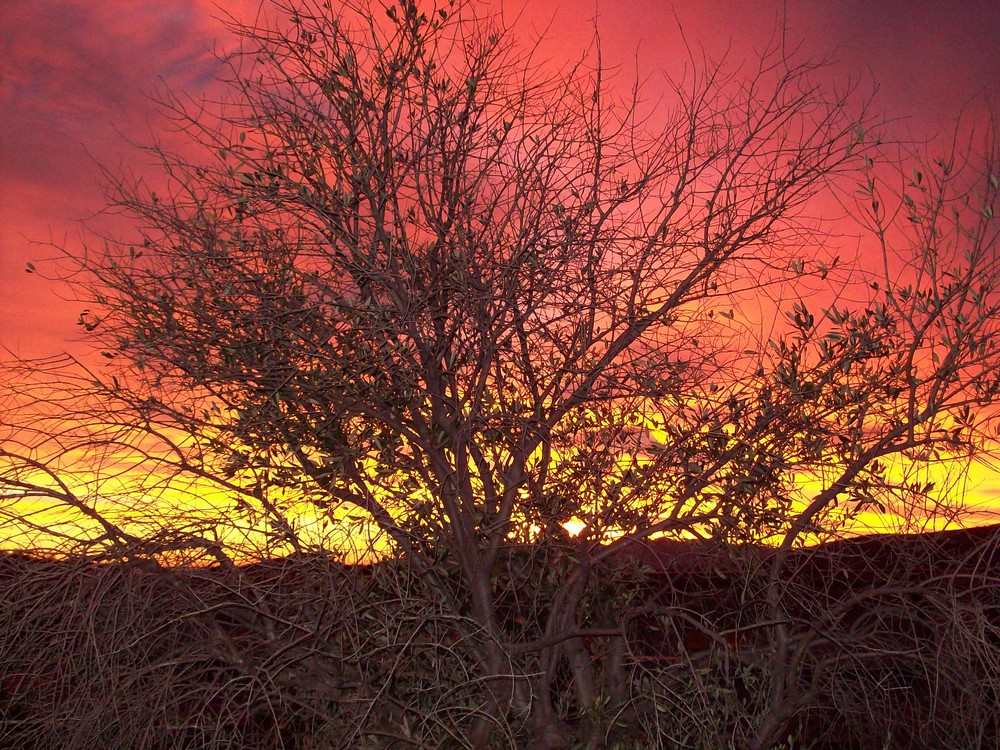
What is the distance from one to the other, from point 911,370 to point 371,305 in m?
4.16

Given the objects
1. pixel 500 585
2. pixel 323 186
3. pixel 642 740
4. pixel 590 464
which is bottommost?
pixel 642 740

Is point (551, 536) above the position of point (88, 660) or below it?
above

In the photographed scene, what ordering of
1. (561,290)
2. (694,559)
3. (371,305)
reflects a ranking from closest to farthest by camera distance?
(371,305) < (561,290) < (694,559)

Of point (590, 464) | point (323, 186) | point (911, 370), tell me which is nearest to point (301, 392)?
point (323, 186)

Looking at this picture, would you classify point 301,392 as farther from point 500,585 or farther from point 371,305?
point 500,585

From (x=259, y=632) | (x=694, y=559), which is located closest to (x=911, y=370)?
(x=694, y=559)

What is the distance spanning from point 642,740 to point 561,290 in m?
3.82

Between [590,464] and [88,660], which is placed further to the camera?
[590,464]

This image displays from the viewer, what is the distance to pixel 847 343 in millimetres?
7195

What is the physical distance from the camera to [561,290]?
7.33 metres

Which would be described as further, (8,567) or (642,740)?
(642,740)

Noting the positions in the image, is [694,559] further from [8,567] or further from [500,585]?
[8,567]

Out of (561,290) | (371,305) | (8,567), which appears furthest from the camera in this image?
(561,290)

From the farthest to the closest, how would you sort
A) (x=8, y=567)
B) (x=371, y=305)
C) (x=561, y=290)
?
(x=561, y=290)
(x=8, y=567)
(x=371, y=305)
